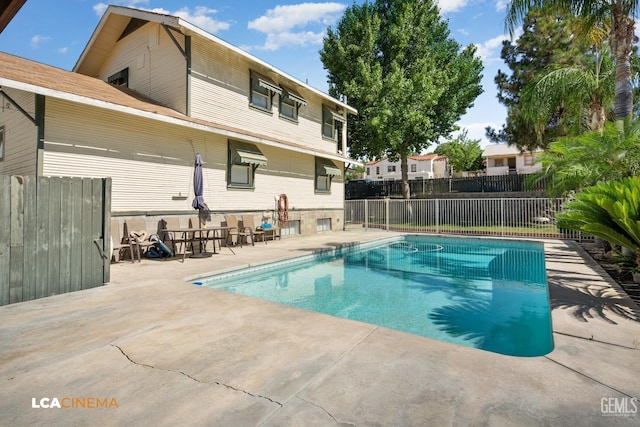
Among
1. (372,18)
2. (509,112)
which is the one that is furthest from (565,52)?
(372,18)

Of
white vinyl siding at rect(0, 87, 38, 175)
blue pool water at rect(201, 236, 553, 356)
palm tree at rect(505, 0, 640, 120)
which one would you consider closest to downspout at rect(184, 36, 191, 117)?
white vinyl siding at rect(0, 87, 38, 175)

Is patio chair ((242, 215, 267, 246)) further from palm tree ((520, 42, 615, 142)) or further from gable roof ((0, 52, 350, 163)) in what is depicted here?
palm tree ((520, 42, 615, 142))

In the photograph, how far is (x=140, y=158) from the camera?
9.76 m

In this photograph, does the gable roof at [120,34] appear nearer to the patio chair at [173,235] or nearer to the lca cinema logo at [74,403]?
the patio chair at [173,235]

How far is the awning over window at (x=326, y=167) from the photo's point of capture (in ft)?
57.1

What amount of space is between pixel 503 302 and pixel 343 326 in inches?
171

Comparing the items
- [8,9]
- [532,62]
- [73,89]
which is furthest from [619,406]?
[532,62]

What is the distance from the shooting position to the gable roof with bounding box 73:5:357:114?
1069cm

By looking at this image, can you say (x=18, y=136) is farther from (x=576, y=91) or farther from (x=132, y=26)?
(x=576, y=91)

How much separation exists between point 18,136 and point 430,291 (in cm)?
1183

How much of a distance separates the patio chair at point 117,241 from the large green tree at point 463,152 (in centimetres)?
4803

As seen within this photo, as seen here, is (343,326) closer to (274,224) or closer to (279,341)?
(279,341)

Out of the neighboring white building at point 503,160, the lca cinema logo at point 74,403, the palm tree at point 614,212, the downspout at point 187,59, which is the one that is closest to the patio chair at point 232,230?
the downspout at point 187,59

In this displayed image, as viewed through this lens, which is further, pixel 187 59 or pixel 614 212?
pixel 187 59
